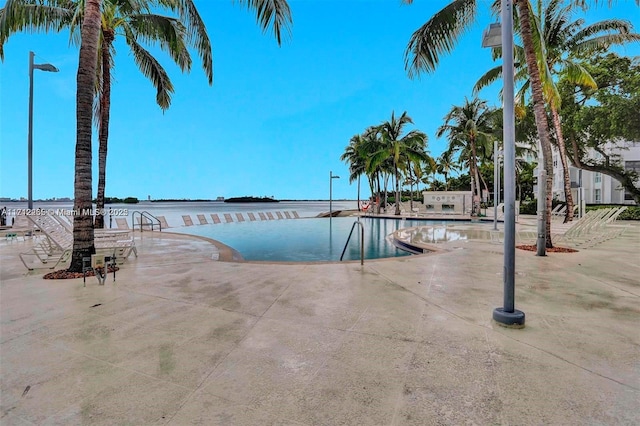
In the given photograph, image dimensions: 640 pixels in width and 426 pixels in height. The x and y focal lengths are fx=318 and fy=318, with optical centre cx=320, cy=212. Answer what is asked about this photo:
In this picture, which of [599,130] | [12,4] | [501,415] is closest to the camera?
[501,415]

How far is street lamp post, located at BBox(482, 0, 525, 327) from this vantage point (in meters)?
2.95

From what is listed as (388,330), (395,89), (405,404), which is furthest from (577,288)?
(395,89)

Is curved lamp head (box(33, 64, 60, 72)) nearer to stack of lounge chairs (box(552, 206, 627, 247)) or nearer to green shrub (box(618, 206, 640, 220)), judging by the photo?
stack of lounge chairs (box(552, 206, 627, 247))

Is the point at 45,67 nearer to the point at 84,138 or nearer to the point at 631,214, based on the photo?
the point at 84,138

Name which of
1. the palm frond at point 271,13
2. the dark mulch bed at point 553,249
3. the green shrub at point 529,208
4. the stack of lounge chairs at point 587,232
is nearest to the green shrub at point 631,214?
the green shrub at point 529,208

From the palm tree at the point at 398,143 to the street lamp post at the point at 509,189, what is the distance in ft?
70.1

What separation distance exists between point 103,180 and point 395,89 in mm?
35251

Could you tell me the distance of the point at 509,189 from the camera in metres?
3.00

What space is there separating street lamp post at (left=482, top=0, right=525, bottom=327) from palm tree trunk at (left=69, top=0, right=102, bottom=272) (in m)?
5.92

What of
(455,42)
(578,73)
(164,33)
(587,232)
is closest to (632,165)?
(578,73)

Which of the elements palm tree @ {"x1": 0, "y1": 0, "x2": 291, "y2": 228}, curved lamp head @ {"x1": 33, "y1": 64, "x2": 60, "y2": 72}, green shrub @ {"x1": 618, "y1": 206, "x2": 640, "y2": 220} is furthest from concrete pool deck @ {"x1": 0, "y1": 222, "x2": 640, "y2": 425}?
green shrub @ {"x1": 618, "y1": 206, "x2": 640, "y2": 220}

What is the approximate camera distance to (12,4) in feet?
20.5

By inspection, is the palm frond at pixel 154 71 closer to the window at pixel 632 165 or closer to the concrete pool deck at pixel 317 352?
the concrete pool deck at pixel 317 352

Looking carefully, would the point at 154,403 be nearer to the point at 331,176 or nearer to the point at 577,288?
the point at 577,288
